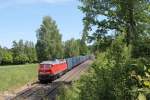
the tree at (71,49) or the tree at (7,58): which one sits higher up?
the tree at (71,49)

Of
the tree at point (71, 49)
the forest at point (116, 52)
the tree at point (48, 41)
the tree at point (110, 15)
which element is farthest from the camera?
the tree at point (71, 49)

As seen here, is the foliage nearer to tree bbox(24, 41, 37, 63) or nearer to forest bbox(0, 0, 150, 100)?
tree bbox(24, 41, 37, 63)

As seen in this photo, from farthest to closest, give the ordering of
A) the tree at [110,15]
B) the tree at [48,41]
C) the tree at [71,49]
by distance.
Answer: the tree at [71,49], the tree at [48,41], the tree at [110,15]

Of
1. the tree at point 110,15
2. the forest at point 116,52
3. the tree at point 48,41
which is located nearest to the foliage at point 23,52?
the tree at point 48,41

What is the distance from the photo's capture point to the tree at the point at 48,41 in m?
121

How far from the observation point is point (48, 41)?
123m

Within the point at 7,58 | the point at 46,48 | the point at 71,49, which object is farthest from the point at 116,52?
the point at 7,58

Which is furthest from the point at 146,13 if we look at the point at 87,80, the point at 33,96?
the point at 87,80

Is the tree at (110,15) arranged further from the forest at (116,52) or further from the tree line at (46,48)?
the tree line at (46,48)

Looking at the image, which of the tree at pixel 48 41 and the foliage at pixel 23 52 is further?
the foliage at pixel 23 52

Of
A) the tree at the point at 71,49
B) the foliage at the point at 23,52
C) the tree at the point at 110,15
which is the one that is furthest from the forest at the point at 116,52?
the foliage at the point at 23,52

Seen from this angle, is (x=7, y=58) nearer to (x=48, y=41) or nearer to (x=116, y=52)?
(x=48, y=41)

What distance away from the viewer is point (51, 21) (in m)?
128

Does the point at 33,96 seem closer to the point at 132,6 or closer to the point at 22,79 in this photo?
the point at 132,6
